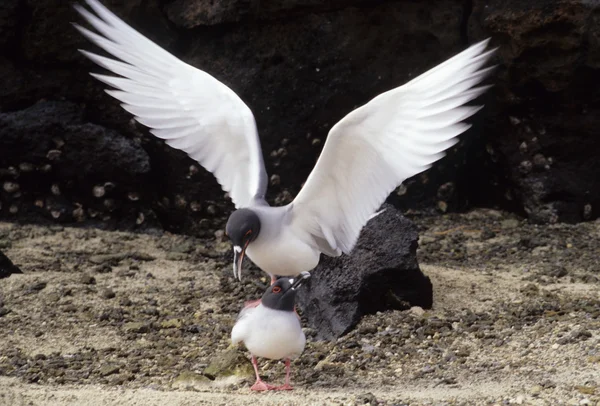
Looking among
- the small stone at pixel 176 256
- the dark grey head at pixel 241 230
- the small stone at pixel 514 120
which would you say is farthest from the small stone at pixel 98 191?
the small stone at pixel 514 120

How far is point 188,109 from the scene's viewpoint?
512 cm

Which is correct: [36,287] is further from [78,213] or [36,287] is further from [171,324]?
[78,213]

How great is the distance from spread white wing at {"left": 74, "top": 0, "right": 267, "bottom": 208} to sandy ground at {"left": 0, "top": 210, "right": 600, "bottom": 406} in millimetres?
865

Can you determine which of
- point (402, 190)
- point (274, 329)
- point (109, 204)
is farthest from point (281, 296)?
point (402, 190)

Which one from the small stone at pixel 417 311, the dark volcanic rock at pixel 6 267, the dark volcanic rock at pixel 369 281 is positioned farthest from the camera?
the dark volcanic rock at pixel 6 267

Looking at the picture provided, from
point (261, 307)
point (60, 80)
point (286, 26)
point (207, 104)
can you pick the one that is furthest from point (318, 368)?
point (60, 80)

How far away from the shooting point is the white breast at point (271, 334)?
160 inches

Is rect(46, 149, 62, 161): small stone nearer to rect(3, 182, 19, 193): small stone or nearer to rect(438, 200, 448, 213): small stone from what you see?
rect(3, 182, 19, 193): small stone

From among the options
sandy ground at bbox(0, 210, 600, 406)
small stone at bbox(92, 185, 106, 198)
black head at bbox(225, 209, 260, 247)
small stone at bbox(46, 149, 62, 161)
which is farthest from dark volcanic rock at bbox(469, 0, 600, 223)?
small stone at bbox(46, 149, 62, 161)

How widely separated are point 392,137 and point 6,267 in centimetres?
280

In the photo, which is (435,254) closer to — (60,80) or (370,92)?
(370,92)

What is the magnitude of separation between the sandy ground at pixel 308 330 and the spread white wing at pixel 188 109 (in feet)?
2.84

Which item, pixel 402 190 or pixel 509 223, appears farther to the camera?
pixel 402 190

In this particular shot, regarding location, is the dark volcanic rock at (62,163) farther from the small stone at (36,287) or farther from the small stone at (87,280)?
the small stone at (36,287)
